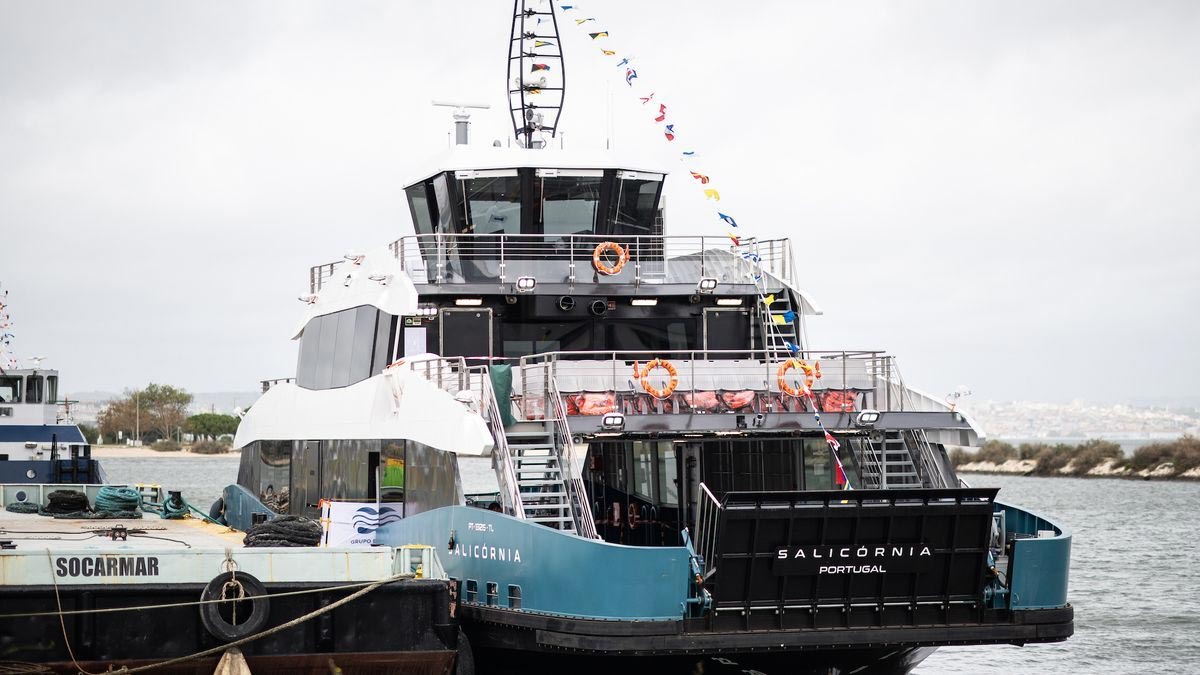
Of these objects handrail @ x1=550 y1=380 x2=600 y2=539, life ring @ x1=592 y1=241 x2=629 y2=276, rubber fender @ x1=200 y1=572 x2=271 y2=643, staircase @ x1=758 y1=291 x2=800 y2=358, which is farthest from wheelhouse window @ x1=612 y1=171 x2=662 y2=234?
rubber fender @ x1=200 y1=572 x2=271 y2=643

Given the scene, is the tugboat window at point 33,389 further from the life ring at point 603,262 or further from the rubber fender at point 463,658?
the rubber fender at point 463,658

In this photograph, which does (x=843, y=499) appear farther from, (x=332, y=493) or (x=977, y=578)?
(x=332, y=493)

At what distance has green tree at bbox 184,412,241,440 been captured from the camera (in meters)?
139

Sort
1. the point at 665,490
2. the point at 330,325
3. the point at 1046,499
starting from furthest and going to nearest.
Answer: the point at 1046,499 < the point at 330,325 < the point at 665,490

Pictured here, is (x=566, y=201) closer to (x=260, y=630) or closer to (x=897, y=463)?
(x=897, y=463)

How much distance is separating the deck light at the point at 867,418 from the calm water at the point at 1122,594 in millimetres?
9134

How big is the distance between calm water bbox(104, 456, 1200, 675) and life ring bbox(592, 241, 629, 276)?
9.06 meters

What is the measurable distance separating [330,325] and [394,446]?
373cm

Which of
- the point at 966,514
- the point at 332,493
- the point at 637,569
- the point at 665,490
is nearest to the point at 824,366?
the point at 665,490

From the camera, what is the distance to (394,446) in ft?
61.7

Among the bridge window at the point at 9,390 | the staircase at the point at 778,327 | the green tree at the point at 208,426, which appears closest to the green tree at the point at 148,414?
the green tree at the point at 208,426

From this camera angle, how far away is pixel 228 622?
14.2 m

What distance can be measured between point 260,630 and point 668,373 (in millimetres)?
5489

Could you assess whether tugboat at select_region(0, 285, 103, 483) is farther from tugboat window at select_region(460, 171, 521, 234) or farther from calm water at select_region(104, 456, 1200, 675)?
tugboat window at select_region(460, 171, 521, 234)
